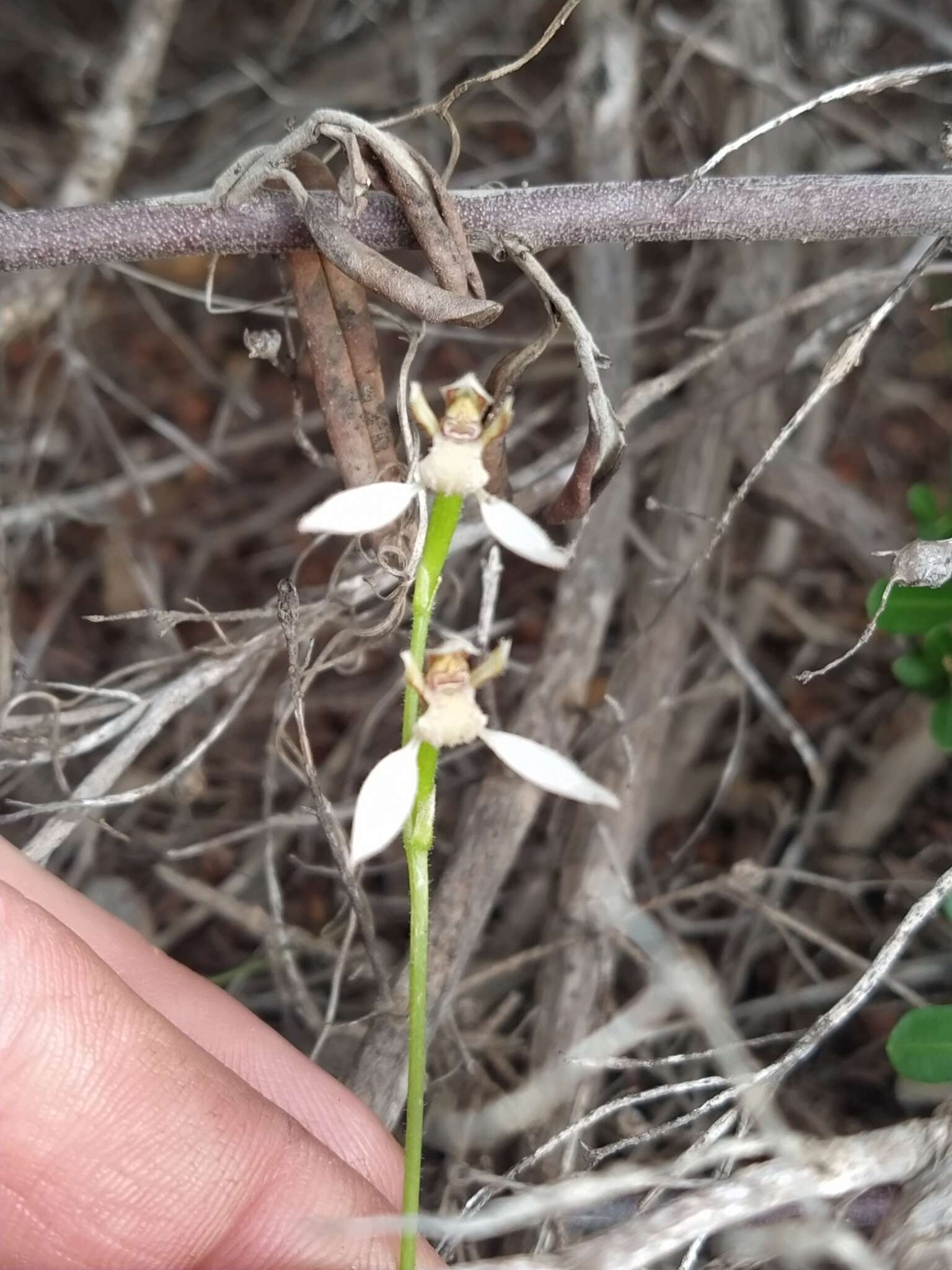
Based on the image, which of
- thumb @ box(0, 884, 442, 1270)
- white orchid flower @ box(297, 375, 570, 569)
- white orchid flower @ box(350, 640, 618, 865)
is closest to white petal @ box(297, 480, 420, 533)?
white orchid flower @ box(297, 375, 570, 569)

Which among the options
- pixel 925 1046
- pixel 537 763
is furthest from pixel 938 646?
pixel 537 763

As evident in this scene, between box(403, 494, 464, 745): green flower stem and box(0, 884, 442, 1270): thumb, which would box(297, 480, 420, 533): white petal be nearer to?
box(403, 494, 464, 745): green flower stem

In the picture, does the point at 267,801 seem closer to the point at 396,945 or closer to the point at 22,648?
the point at 396,945

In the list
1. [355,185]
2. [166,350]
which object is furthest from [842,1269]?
[166,350]

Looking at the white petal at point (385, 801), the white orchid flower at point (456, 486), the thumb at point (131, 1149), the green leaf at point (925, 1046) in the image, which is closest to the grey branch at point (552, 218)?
the white orchid flower at point (456, 486)

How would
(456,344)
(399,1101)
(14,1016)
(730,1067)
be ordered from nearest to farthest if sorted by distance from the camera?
1. (730,1067)
2. (14,1016)
3. (399,1101)
4. (456,344)

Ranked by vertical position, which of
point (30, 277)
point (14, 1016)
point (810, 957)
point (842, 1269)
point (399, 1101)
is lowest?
point (842, 1269)
